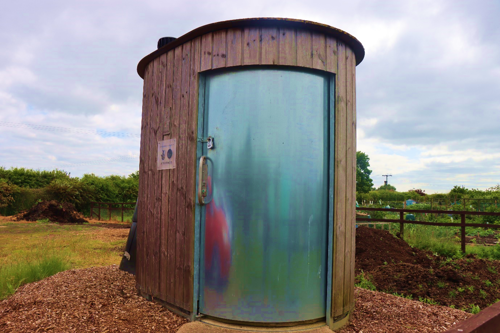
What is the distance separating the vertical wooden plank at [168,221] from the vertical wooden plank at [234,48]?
0.81 m

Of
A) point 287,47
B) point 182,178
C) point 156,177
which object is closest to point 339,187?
point 287,47

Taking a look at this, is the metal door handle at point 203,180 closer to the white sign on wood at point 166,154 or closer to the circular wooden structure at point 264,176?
the circular wooden structure at point 264,176

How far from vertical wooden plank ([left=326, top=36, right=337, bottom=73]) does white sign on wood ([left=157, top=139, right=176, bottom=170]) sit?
1806 mm

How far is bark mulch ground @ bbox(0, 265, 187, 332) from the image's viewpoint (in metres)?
3.18

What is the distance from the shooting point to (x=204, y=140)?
3402 mm

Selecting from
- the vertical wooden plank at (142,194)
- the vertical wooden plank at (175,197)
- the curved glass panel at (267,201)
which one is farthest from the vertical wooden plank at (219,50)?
the vertical wooden plank at (142,194)

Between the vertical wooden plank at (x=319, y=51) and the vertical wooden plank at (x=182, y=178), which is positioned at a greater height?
the vertical wooden plank at (x=319, y=51)

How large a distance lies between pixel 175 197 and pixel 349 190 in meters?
1.84

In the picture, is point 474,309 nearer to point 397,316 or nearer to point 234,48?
point 397,316

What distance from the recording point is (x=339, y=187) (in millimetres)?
3367

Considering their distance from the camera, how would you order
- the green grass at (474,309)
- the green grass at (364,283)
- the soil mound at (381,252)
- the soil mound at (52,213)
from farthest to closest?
the soil mound at (52,213) < the soil mound at (381,252) < the green grass at (364,283) < the green grass at (474,309)

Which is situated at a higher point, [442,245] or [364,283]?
[442,245]

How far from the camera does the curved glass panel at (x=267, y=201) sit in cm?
311

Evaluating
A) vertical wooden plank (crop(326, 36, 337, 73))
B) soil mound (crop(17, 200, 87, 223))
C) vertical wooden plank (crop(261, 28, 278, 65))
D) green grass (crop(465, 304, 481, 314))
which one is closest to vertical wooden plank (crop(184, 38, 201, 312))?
vertical wooden plank (crop(261, 28, 278, 65))
